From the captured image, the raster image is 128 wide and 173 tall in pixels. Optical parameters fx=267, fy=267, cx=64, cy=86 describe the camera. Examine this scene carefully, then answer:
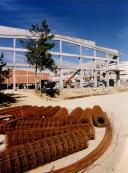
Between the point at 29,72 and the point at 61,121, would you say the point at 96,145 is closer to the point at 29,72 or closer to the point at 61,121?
the point at 61,121

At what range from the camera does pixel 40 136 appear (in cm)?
1467

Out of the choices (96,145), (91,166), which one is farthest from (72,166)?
(96,145)

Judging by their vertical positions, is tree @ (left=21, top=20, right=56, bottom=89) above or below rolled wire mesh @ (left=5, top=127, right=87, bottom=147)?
above

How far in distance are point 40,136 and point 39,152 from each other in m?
3.26

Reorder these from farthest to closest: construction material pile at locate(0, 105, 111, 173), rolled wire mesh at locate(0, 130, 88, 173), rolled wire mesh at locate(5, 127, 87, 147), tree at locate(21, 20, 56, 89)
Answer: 1. tree at locate(21, 20, 56, 89)
2. rolled wire mesh at locate(5, 127, 87, 147)
3. construction material pile at locate(0, 105, 111, 173)
4. rolled wire mesh at locate(0, 130, 88, 173)

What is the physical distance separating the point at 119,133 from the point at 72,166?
6.83m

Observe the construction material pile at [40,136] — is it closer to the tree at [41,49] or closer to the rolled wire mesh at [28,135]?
the rolled wire mesh at [28,135]

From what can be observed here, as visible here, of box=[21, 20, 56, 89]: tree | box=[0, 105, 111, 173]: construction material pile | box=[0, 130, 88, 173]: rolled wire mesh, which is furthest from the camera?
box=[21, 20, 56, 89]: tree

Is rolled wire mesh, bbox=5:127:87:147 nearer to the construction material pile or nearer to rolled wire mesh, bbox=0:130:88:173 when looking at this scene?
the construction material pile

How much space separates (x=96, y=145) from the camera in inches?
571

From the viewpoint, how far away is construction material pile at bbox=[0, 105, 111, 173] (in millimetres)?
10656

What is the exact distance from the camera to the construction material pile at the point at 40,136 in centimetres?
1066

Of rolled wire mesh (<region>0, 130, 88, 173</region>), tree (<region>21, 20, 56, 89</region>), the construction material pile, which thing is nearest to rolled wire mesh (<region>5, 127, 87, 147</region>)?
the construction material pile

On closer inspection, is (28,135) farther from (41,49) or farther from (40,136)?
(41,49)
